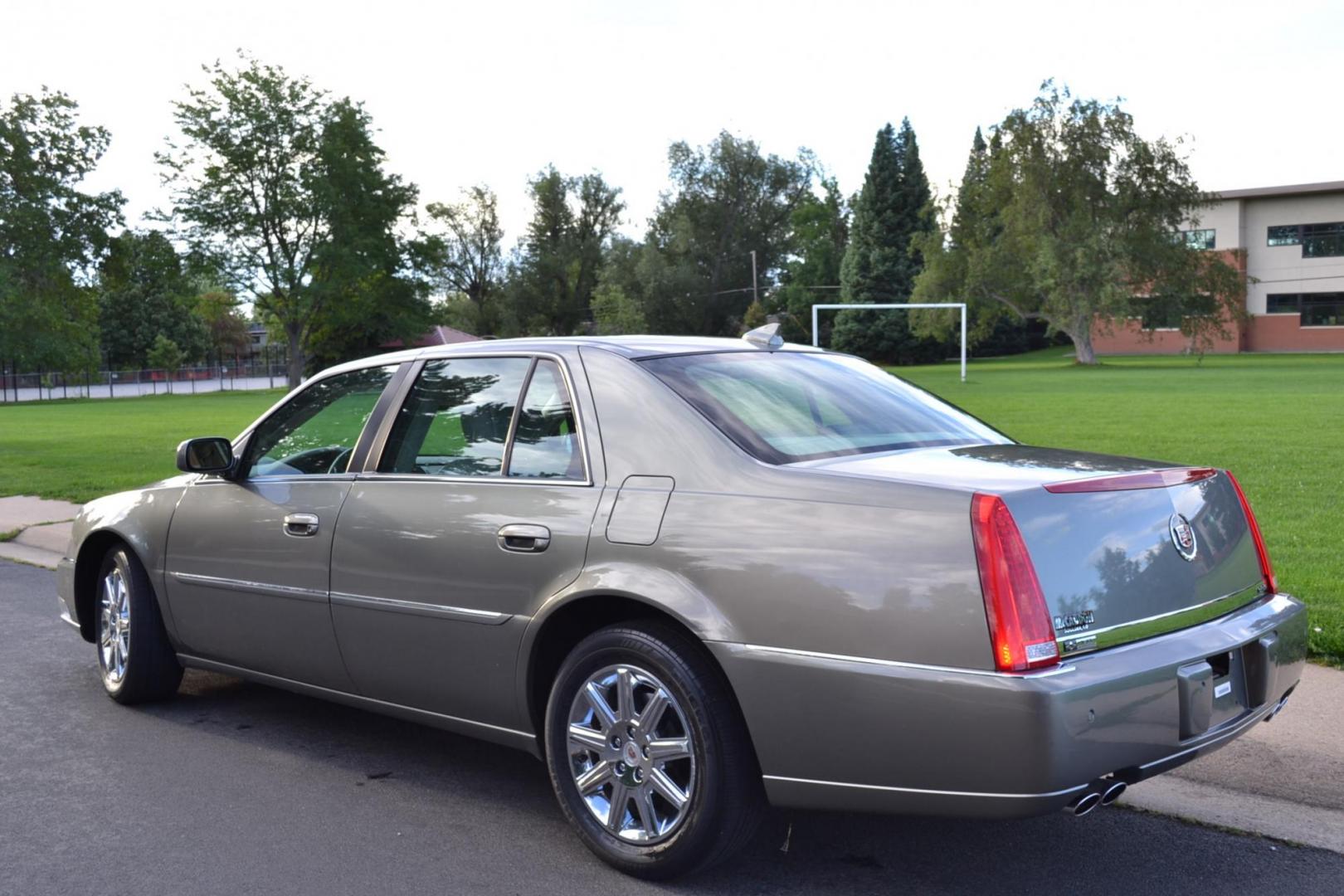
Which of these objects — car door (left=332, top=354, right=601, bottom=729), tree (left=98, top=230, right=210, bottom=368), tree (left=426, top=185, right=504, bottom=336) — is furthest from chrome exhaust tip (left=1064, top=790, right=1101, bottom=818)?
tree (left=426, top=185, right=504, bottom=336)

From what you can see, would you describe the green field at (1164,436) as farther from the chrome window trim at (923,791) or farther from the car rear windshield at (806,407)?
the chrome window trim at (923,791)

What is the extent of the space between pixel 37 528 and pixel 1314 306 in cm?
7850

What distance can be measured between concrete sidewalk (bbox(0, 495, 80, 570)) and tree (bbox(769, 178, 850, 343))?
82.6 m

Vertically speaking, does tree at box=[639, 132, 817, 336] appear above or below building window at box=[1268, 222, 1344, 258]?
above

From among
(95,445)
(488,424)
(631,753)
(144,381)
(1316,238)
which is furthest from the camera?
(144,381)

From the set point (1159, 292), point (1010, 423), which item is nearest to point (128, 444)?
point (1010, 423)

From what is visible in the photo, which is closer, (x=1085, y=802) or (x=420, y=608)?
(x=1085, y=802)

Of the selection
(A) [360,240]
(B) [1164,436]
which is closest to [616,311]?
(A) [360,240]

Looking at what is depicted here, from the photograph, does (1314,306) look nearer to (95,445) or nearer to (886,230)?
(886,230)

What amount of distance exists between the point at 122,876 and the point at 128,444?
21513mm

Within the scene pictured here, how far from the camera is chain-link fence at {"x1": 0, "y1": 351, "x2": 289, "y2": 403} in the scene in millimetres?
69312

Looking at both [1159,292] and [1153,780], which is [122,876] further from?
[1159,292]

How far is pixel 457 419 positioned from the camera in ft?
15.1

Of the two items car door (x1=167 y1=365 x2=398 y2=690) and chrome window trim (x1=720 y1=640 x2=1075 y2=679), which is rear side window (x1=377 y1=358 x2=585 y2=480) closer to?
car door (x1=167 y1=365 x2=398 y2=690)
